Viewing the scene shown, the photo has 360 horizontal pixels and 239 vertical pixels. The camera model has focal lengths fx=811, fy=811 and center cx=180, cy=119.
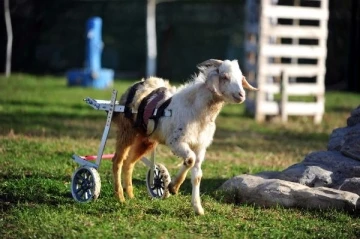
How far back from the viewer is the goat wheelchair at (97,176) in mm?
7590

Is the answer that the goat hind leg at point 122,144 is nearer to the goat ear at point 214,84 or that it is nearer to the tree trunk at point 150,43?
the goat ear at point 214,84

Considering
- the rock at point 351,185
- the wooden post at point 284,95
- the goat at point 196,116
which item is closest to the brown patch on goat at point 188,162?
the goat at point 196,116

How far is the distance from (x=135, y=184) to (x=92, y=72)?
12.1 metres

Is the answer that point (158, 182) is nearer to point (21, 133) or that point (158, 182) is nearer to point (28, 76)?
point (21, 133)

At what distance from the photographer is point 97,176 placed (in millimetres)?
7559

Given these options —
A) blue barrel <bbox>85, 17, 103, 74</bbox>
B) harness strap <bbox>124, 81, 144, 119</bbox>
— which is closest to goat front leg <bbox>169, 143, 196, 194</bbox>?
harness strap <bbox>124, 81, 144, 119</bbox>

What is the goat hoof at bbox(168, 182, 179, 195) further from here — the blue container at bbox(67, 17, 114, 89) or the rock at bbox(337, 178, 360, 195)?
the blue container at bbox(67, 17, 114, 89)

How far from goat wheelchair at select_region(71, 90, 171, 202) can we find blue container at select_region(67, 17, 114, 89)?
1258cm

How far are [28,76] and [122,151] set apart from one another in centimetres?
1573

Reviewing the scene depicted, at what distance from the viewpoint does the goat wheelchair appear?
7.59 m

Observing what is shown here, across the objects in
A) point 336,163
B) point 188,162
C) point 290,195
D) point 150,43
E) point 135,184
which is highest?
point 150,43

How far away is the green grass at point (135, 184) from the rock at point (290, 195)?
11 cm

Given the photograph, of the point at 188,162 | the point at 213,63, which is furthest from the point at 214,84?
the point at 188,162

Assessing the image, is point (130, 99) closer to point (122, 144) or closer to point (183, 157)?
point (122, 144)
